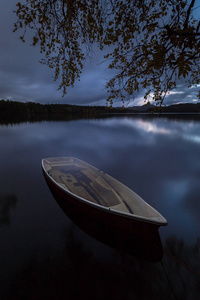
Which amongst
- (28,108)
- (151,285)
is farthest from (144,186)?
(28,108)

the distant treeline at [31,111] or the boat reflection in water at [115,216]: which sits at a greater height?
the distant treeline at [31,111]

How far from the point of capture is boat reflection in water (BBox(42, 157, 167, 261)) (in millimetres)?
5672

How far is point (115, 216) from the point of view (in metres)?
5.86

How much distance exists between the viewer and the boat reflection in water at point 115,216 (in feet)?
18.6

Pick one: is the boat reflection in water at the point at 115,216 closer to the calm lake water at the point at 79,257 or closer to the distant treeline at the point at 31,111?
the calm lake water at the point at 79,257

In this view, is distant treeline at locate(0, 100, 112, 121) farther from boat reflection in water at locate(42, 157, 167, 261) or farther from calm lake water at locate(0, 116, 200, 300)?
boat reflection in water at locate(42, 157, 167, 261)

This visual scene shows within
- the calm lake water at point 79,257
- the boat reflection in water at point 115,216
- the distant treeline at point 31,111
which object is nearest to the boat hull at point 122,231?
the boat reflection in water at point 115,216

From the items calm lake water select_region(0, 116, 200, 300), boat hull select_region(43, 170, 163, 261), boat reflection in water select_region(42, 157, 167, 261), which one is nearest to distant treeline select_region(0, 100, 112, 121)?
calm lake water select_region(0, 116, 200, 300)

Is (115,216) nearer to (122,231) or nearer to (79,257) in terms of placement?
A: (122,231)

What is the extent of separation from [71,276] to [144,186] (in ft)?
28.0

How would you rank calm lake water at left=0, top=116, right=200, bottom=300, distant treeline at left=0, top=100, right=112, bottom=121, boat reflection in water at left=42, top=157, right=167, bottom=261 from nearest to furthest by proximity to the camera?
calm lake water at left=0, top=116, right=200, bottom=300 < boat reflection in water at left=42, top=157, right=167, bottom=261 < distant treeline at left=0, top=100, right=112, bottom=121

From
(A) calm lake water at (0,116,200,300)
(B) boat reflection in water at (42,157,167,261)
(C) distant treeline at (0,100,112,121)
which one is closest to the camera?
(A) calm lake water at (0,116,200,300)

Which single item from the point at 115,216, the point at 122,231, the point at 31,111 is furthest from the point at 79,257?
the point at 31,111

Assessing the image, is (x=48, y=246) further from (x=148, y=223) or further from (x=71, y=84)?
(x=71, y=84)
